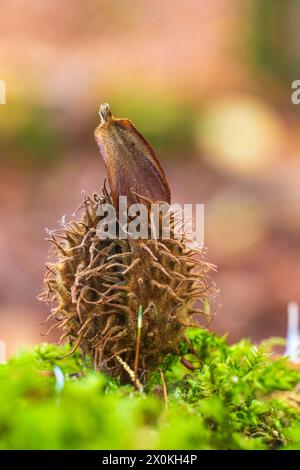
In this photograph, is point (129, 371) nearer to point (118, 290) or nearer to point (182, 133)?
point (118, 290)

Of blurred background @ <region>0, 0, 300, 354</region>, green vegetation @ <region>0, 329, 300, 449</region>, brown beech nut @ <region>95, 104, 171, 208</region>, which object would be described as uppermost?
blurred background @ <region>0, 0, 300, 354</region>

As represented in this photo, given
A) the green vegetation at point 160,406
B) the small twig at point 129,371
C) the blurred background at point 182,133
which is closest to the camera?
the green vegetation at point 160,406

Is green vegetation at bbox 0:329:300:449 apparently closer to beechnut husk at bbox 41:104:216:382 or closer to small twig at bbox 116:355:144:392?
small twig at bbox 116:355:144:392

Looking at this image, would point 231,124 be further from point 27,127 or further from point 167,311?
point 167,311

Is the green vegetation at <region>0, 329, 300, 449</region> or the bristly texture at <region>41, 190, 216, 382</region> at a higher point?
the bristly texture at <region>41, 190, 216, 382</region>

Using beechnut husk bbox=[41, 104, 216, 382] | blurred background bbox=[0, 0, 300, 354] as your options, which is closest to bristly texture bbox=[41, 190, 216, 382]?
beechnut husk bbox=[41, 104, 216, 382]

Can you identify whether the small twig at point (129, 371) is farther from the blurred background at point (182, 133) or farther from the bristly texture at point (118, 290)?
the blurred background at point (182, 133)

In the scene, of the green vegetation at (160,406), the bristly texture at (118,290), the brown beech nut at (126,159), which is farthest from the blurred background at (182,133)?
the brown beech nut at (126,159)
